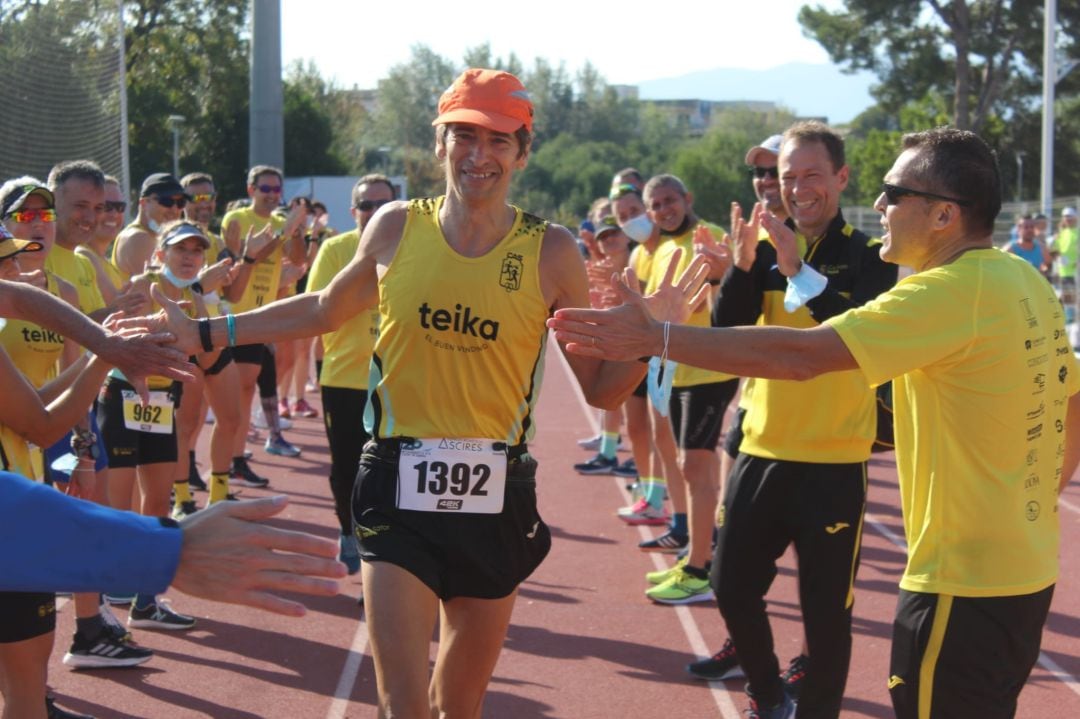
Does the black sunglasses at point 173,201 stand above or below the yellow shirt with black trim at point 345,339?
above

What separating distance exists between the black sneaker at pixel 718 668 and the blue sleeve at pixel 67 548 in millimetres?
4465

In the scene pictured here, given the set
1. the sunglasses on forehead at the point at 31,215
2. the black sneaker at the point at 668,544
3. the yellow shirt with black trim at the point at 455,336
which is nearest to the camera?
the yellow shirt with black trim at the point at 455,336

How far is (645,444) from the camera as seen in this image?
31.2ft

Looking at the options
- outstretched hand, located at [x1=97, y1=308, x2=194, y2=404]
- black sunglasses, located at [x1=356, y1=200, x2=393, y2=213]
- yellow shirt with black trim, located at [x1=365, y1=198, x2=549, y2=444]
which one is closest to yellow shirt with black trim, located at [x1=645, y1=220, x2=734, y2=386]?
black sunglasses, located at [x1=356, y1=200, x2=393, y2=213]

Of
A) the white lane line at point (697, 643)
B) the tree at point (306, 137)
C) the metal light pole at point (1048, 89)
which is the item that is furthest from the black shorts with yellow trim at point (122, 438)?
the tree at point (306, 137)

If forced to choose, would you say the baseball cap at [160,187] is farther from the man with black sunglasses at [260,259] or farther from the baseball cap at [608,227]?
the baseball cap at [608,227]

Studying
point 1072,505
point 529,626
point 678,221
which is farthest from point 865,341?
point 1072,505

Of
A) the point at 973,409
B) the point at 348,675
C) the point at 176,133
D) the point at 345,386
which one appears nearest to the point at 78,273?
the point at 345,386

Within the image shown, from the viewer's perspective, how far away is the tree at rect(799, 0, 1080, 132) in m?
38.7

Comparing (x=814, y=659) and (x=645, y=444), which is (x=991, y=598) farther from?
(x=645, y=444)

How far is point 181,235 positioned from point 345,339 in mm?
1103

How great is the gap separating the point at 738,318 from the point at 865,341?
5.91 feet

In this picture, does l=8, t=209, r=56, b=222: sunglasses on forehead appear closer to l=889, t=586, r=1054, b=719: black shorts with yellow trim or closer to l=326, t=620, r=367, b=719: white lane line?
l=326, t=620, r=367, b=719: white lane line

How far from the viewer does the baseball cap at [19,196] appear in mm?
5086
